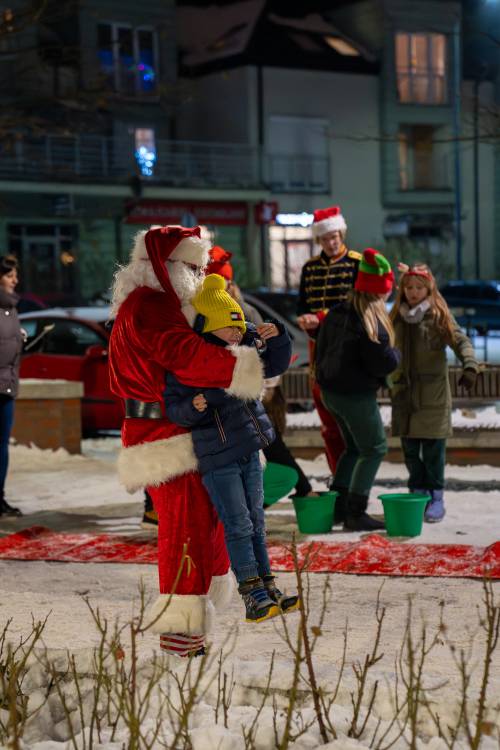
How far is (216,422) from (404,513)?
8.87 ft

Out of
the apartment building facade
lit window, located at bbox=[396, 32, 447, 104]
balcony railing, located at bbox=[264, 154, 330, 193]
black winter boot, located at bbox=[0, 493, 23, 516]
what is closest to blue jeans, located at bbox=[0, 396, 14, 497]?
black winter boot, located at bbox=[0, 493, 23, 516]

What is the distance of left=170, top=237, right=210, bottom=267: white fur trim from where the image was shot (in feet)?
18.8

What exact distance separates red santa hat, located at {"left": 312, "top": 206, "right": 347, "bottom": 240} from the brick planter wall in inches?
169

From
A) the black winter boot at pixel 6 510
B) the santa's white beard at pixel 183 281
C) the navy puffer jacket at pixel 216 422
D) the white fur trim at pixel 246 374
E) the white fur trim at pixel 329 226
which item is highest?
the white fur trim at pixel 329 226

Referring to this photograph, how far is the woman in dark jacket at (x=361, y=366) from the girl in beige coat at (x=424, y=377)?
0.53 meters

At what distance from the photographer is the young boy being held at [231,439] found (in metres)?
5.66

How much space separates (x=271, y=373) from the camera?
600 centimetres

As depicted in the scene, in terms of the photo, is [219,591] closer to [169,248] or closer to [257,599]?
[257,599]

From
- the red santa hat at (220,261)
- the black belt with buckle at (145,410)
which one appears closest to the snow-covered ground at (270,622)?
the black belt with buckle at (145,410)

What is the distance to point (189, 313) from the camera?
5.67 meters

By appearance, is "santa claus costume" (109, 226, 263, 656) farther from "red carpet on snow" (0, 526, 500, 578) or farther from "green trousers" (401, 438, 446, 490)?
"green trousers" (401, 438, 446, 490)

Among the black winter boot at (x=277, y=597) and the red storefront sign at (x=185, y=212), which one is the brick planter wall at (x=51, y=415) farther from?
the red storefront sign at (x=185, y=212)

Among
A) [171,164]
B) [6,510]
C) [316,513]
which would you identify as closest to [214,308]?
[316,513]

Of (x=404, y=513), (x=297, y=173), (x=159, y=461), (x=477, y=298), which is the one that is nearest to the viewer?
(x=159, y=461)
